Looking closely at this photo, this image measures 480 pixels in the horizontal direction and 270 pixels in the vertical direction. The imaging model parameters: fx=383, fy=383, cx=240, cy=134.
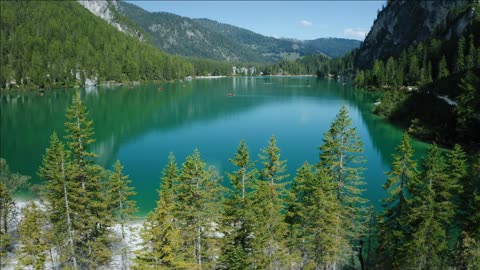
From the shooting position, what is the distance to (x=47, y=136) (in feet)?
277

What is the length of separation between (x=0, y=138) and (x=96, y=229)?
68.0 m

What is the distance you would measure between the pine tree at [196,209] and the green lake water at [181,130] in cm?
2002

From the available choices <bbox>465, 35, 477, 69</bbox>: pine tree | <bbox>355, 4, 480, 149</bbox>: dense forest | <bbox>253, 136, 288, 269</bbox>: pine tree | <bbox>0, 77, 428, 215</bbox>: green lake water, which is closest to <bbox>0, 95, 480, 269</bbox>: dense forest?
<bbox>253, 136, 288, 269</bbox>: pine tree

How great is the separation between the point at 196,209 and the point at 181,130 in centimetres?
7228

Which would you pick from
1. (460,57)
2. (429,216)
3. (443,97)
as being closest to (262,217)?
(429,216)

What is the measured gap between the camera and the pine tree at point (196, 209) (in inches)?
953

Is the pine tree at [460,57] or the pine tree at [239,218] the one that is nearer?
the pine tree at [239,218]

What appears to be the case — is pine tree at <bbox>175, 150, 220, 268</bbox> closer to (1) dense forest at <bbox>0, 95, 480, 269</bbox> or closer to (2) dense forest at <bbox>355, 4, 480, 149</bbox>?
(1) dense forest at <bbox>0, 95, 480, 269</bbox>

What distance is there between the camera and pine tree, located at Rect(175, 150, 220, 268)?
2420cm

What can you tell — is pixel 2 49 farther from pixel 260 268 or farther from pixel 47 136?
pixel 260 268

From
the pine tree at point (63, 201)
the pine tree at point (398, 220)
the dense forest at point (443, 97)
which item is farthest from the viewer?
the dense forest at point (443, 97)

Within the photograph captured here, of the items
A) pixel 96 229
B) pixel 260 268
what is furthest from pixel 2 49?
pixel 260 268

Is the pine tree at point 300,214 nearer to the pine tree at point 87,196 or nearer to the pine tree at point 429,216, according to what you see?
the pine tree at point 429,216

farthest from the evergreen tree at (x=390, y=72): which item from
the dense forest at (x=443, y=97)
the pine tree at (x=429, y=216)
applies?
the pine tree at (x=429, y=216)
